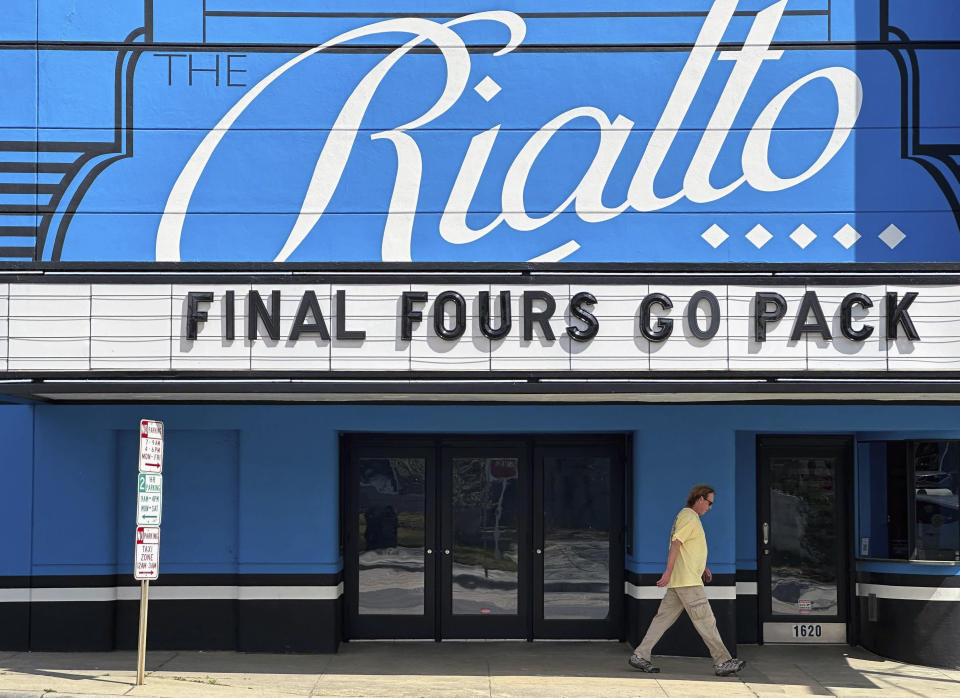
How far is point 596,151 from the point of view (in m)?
12.1

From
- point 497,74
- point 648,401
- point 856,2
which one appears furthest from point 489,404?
point 856,2

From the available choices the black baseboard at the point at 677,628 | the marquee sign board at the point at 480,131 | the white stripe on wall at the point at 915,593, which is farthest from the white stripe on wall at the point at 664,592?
the marquee sign board at the point at 480,131

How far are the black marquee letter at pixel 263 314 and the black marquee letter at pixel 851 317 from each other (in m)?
4.93

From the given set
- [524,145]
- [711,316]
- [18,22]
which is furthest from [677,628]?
[18,22]

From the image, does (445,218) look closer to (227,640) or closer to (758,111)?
(758,111)

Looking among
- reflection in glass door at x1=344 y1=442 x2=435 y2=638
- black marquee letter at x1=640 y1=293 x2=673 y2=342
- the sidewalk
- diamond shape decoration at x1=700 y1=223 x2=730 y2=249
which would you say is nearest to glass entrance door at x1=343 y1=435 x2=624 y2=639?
reflection in glass door at x1=344 y1=442 x2=435 y2=638

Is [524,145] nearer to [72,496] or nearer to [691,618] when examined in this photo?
[691,618]

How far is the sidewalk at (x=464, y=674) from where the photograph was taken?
32.6 ft

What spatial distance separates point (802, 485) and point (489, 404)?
3.68m

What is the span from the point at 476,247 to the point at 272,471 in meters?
3.21

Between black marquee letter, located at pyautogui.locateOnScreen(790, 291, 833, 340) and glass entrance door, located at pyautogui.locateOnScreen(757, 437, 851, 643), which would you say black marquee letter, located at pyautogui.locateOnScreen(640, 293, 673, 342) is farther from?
glass entrance door, located at pyautogui.locateOnScreen(757, 437, 851, 643)

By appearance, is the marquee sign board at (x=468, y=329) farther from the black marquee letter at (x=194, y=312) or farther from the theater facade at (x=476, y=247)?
the theater facade at (x=476, y=247)

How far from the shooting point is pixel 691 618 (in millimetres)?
10578

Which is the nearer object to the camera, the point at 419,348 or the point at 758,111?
the point at 419,348
